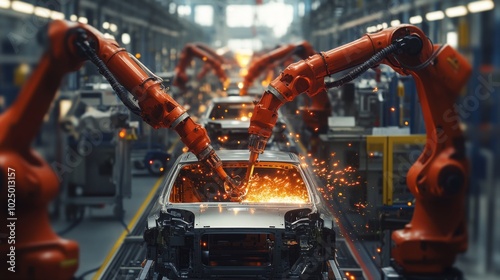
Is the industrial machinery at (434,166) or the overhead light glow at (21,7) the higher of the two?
the overhead light glow at (21,7)

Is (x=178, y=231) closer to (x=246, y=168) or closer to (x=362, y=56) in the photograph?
(x=246, y=168)

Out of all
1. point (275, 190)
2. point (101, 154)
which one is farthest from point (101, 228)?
point (275, 190)

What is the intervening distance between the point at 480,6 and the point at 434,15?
9.93 feet

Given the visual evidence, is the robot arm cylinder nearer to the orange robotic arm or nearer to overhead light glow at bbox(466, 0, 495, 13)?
overhead light glow at bbox(466, 0, 495, 13)

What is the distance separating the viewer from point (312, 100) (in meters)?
14.4

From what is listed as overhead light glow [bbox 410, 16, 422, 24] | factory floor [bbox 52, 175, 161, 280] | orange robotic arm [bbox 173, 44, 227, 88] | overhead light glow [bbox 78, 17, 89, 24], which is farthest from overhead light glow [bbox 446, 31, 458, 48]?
orange robotic arm [bbox 173, 44, 227, 88]

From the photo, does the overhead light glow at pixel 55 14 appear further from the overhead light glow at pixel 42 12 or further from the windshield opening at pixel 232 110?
the windshield opening at pixel 232 110

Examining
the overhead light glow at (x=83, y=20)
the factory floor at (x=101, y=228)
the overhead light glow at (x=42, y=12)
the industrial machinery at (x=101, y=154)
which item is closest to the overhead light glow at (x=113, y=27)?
the overhead light glow at (x=83, y=20)

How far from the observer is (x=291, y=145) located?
1139 centimetres

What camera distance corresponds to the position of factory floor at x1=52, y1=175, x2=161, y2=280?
879 cm

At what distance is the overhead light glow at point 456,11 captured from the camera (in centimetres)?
679

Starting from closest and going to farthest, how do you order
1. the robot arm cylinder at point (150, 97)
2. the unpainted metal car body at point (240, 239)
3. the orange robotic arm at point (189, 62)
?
the unpainted metal car body at point (240, 239), the robot arm cylinder at point (150, 97), the orange robotic arm at point (189, 62)

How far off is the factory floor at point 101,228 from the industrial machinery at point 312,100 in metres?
3.14

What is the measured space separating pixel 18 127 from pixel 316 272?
2.85 metres
